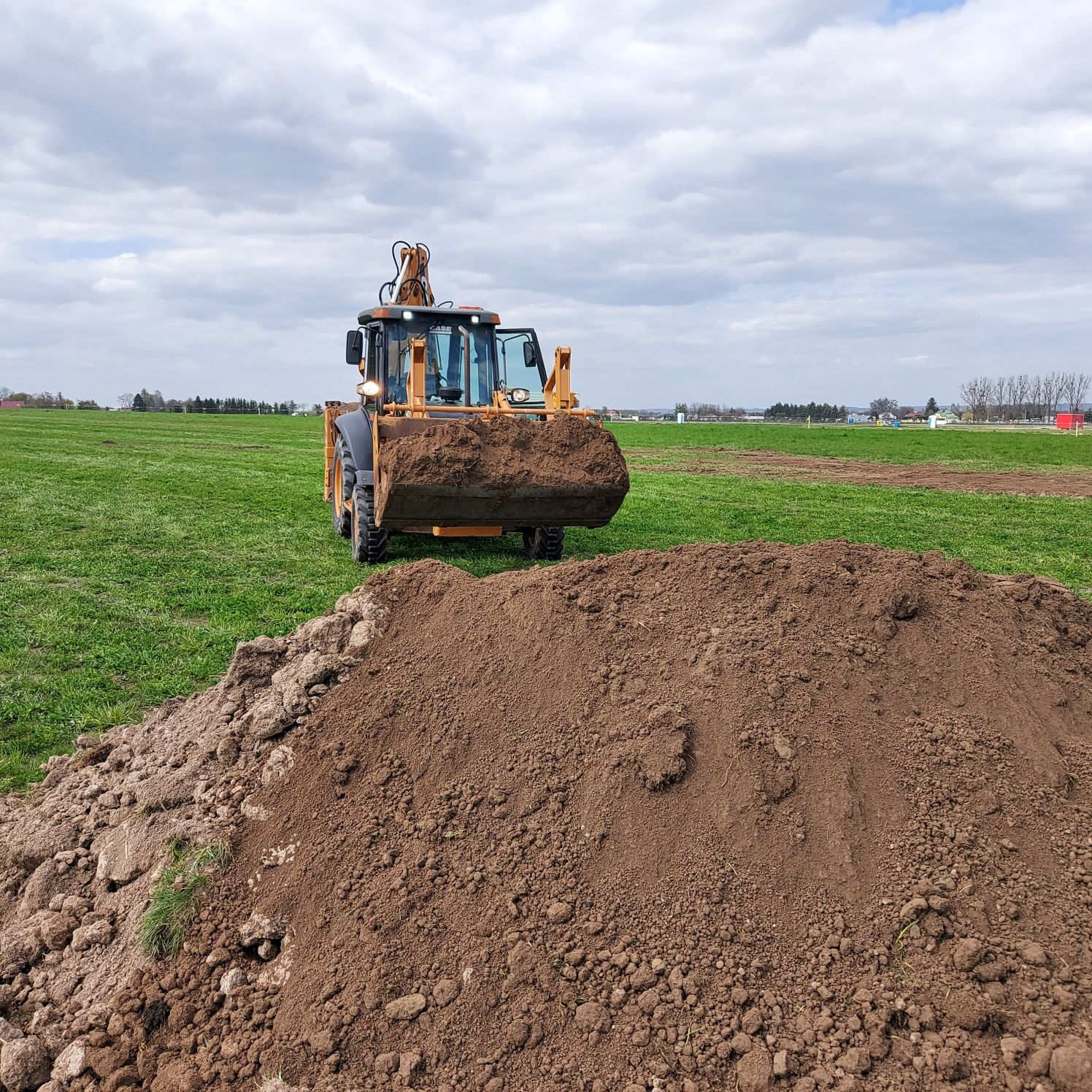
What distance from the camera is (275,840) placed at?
3154 millimetres

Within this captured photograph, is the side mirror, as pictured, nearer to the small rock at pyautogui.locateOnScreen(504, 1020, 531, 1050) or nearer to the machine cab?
the machine cab

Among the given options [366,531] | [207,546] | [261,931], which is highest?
[366,531]

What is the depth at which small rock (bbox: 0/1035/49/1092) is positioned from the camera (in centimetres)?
250

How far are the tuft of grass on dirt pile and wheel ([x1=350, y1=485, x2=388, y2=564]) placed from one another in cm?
564

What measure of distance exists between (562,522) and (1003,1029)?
656 cm

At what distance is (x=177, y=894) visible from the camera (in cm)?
295

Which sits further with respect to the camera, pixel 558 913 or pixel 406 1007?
pixel 558 913

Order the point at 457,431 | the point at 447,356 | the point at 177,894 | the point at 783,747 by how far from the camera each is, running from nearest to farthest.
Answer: the point at 177,894 → the point at 783,747 → the point at 457,431 → the point at 447,356

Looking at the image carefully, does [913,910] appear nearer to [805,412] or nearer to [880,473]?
[880,473]

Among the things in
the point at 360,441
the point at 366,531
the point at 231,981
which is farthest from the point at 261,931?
the point at 360,441

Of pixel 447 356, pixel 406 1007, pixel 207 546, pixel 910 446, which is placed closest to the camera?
pixel 406 1007

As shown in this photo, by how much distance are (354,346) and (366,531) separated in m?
2.58

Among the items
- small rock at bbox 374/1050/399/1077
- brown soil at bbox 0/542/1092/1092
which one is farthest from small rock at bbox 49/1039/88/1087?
small rock at bbox 374/1050/399/1077

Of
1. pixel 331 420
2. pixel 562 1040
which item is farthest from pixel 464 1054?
pixel 331 420
